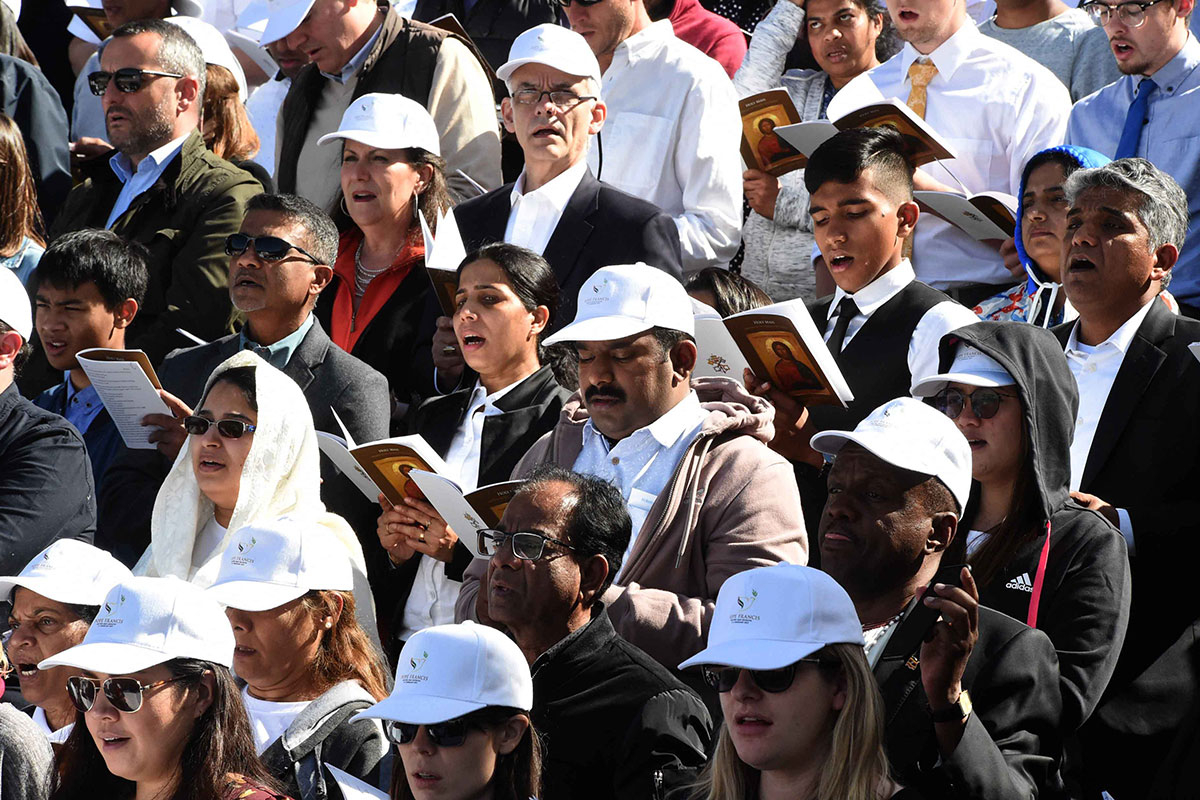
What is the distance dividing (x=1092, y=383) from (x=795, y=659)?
2190 mm

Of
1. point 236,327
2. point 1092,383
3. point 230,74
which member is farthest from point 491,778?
point 230,74

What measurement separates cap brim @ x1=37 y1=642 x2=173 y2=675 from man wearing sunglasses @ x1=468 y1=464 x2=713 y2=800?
90 cm

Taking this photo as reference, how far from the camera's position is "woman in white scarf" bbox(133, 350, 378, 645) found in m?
5.87

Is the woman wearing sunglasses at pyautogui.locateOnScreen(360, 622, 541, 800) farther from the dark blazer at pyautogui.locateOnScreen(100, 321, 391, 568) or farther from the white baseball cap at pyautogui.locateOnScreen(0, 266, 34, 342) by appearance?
the white baseball cap at pyautogui.locateOnScreen(0, 266, 34, 342)

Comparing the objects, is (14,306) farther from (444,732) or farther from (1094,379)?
(1094,379)

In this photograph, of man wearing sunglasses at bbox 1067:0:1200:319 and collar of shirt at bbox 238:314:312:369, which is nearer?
collar of shirt at bbox 238:314:312:369

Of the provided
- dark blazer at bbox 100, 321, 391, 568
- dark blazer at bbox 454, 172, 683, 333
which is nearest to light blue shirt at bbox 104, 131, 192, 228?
dark blazer at bbox 100, 321, 391, 568

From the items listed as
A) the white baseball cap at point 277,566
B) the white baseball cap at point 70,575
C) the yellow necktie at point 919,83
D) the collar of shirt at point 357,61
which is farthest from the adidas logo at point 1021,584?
the collar of shirt at point 357,61

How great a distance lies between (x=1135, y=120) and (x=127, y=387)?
4.04 m

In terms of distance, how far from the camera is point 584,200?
706 cm

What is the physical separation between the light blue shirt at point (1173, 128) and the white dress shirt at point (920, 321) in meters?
1.32

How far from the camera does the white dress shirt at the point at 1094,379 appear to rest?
220 inches

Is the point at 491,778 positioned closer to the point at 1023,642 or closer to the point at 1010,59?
the point at 1023,642

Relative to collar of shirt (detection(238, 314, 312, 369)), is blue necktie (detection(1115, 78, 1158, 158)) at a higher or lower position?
higher
